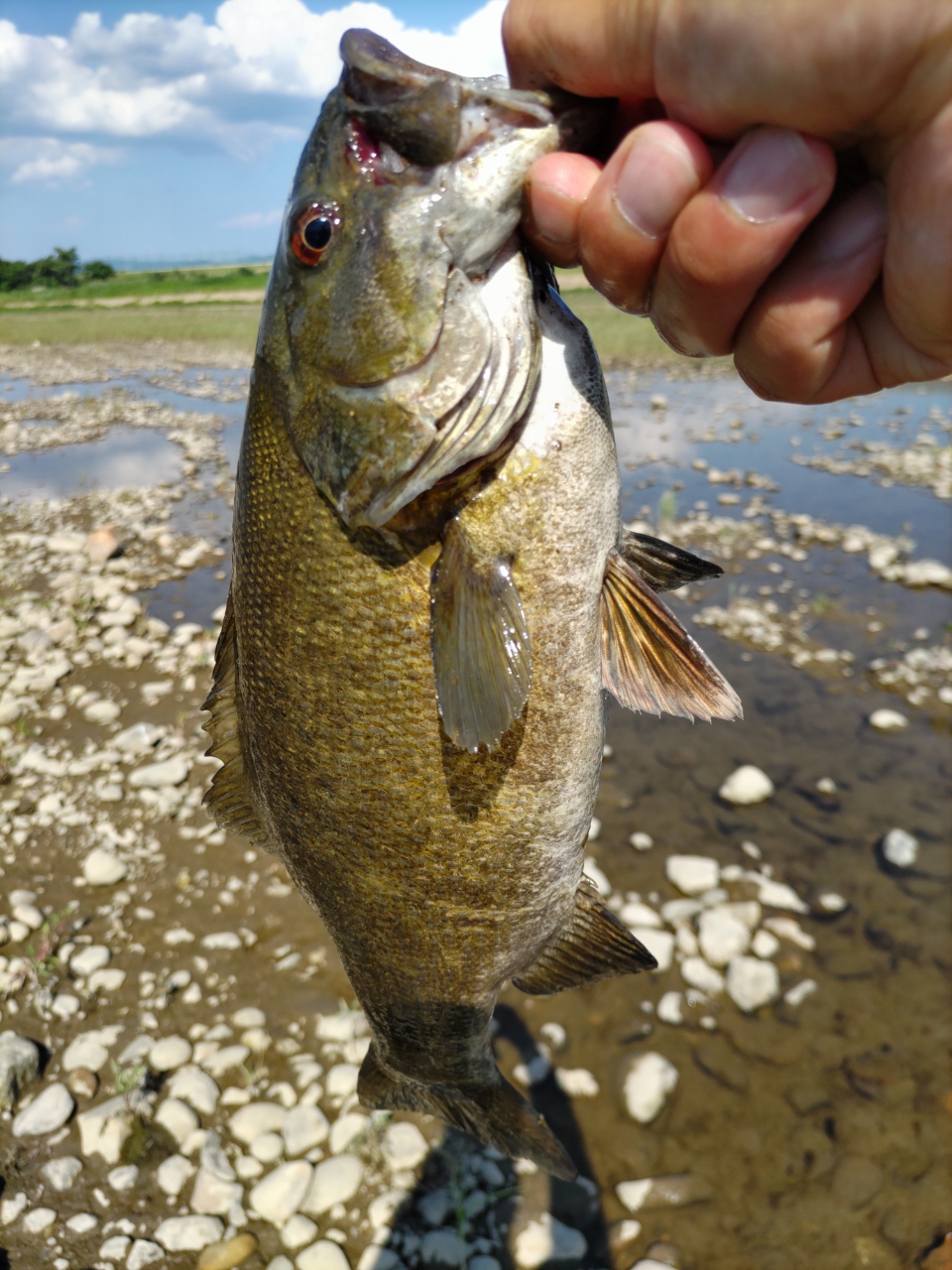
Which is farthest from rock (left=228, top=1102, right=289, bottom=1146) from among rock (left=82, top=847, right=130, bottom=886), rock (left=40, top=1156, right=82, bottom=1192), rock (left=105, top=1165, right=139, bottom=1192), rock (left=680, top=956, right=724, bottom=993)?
rock (left=680, top=956, right=724, bottom=993)

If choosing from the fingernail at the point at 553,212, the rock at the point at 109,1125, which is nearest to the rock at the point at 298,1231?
the rock at the point at 109,1125

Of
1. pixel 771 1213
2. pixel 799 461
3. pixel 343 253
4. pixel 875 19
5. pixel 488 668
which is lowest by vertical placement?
pixel 771 1213

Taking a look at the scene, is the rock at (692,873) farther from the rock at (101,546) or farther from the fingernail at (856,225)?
the rock at (101,546)

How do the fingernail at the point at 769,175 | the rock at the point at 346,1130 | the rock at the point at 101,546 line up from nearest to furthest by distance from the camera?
the fingernail at the point at 769,175, the rock at the point at 346,1130, the rock at the point at 101,546

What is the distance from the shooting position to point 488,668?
1.78m

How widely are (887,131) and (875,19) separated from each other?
216mm

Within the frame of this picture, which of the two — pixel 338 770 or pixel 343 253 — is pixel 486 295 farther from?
pixel 338 770

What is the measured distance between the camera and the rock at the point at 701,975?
3.97 metres

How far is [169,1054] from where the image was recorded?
369 centimetres

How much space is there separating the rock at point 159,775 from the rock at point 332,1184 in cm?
270

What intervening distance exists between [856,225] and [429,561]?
106cm

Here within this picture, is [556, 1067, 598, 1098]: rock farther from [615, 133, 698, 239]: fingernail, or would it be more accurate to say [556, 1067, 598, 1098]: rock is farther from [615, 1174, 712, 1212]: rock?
[615, 133, 698, 239]: fingernail

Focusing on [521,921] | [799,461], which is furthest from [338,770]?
[799,461]

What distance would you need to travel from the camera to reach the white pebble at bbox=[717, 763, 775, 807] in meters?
5.07
